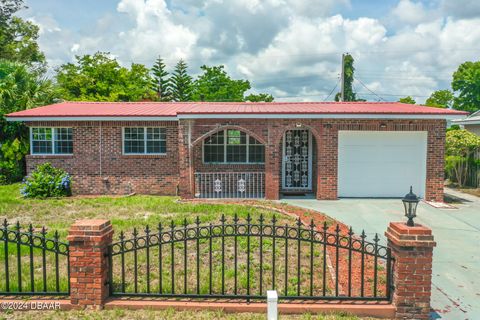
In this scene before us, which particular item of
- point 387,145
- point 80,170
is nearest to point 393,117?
point 387,145

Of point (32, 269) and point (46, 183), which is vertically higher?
point (46, 183)

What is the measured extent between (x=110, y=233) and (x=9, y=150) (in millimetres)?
14224

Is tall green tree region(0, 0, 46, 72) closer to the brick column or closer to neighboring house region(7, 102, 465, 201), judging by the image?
neighboring house region(7, 102, 465, 201)

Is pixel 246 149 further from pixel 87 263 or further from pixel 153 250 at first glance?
pixel 87 263

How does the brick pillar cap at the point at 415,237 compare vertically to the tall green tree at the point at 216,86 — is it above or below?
below

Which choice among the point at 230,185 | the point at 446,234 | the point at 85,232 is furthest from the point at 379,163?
the point at 85,232

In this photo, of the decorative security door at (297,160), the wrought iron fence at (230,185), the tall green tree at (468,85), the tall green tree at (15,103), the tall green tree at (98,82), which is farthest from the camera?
the tall green tree at (468,85)

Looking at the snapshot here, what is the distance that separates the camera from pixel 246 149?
15211 millimetres

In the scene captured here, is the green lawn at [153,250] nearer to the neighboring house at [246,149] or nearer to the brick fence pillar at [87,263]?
the brick fence pillar at [87,263]

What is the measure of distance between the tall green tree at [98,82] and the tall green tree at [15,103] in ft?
36.0

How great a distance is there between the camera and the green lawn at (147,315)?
4.82 metres

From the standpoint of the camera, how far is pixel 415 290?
4781 mm

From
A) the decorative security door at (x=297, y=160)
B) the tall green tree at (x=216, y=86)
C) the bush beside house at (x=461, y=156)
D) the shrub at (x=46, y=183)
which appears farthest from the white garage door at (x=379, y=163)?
the tall green tree at (x=216, y=86)

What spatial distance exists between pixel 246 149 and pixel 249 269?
9.53m
